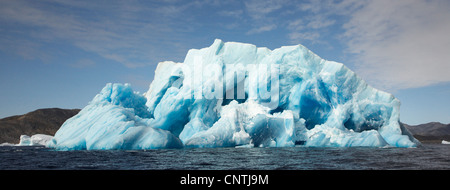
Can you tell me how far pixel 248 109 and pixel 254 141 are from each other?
7.19 ft

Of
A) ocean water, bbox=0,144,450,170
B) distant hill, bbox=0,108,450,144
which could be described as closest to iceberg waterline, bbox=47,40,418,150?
ocean water, bbox=0,144,450,170

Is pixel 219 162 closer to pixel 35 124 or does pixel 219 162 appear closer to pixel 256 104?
pixel 256 104

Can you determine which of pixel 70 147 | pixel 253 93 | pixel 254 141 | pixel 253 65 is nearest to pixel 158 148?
pixel 70 147

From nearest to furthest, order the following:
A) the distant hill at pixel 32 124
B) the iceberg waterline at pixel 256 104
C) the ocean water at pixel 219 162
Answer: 1. the ocean water at pixel 219 162
2. the iceberg waterline at pixel 256 104
3. the distant hill at pixel 32 124

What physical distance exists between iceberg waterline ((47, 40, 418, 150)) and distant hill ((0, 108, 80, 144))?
45.9m

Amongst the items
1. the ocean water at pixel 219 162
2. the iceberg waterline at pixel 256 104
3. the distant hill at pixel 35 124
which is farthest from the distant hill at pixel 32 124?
the ocean water at pixel 219 162

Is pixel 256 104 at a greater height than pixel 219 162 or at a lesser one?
greater

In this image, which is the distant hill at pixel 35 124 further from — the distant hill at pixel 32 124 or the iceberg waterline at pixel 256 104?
the iceberg waterline at pixel 256 104

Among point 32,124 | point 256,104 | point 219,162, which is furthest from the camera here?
point 32,124

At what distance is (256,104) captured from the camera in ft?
77.1

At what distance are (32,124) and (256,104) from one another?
57.9m

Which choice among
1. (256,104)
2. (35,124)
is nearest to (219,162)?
(256,104)

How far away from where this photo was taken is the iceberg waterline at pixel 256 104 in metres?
21.8

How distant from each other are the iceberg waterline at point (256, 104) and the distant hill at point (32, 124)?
45.9 m
